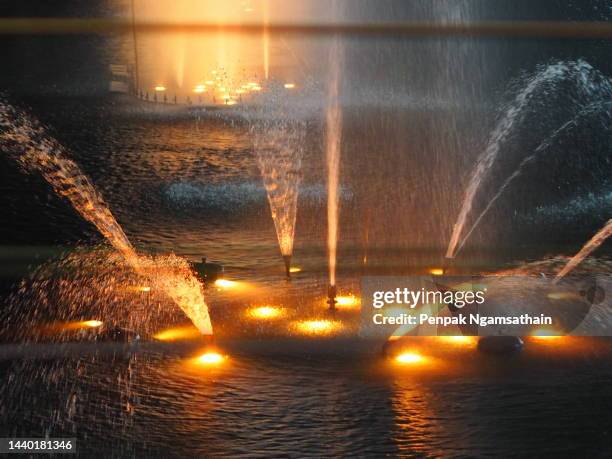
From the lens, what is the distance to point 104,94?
36156 mm

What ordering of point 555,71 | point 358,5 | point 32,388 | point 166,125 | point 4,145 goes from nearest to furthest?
point 32,388 < point 4,145 < point 166,125 < point 555,71 < point 358,5

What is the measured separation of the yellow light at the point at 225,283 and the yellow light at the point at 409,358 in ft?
12.7

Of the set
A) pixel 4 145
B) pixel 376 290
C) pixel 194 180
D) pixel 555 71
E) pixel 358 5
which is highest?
pixel 358 5

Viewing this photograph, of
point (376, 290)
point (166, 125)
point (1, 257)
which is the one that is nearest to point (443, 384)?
point (376, 290)

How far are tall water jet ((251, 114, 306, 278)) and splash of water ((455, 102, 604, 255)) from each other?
3296 millimetres

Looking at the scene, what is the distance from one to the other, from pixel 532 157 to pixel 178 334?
1487cm

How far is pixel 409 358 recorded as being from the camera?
11.1 metres

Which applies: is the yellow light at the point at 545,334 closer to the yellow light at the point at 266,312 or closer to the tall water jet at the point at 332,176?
the tall water jet at the point at 332,176

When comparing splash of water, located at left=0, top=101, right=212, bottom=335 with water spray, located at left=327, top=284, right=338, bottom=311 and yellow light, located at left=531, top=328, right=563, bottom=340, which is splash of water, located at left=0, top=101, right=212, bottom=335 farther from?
yellow light, located at left=531, top=328, right=563, bottom=340

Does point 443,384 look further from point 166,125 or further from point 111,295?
point 166,125

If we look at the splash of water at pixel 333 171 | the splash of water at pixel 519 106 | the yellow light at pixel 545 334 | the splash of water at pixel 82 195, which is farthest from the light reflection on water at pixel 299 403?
the splash of water at pixel 519 106

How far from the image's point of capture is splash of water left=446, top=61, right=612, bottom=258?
20.3 metres

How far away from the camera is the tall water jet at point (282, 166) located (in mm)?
18031

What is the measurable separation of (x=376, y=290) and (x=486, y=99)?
74.0ft
